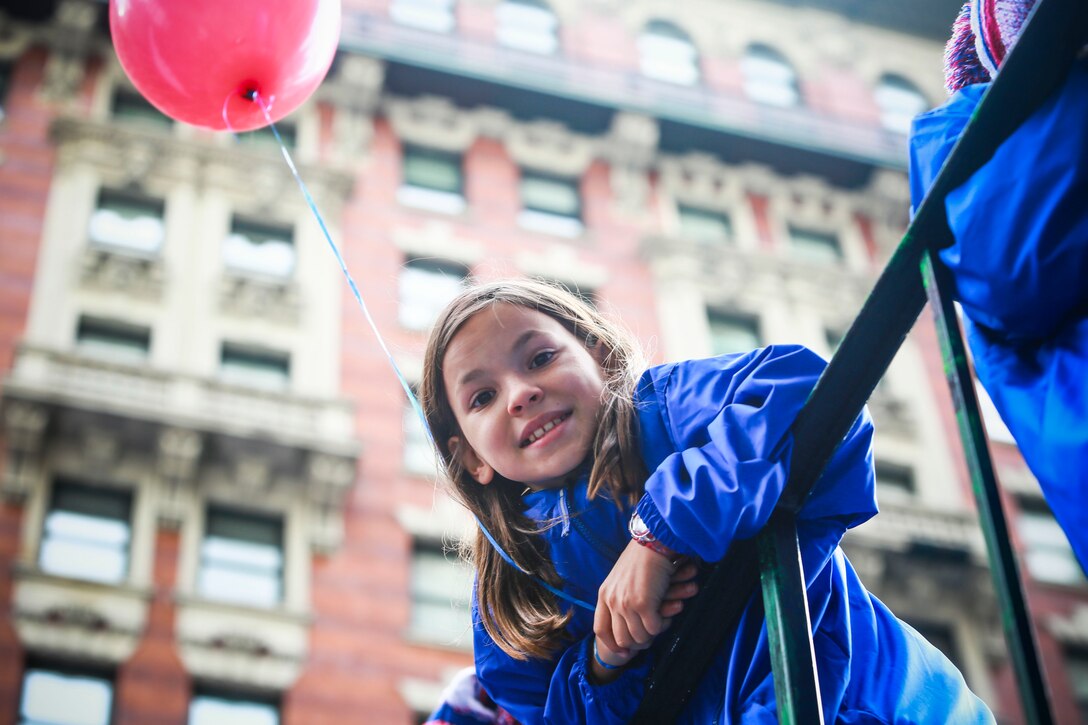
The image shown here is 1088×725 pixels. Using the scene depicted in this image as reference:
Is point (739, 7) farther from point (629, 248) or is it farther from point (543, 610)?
point (543, 610)

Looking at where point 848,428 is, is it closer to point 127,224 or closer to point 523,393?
point 523,393

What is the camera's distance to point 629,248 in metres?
22.3

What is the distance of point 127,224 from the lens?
63.5ft

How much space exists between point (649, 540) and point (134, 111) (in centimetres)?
2036

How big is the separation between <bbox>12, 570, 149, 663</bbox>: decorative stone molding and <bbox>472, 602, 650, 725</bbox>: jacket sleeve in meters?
13.3

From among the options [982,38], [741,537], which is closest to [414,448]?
[741,537]

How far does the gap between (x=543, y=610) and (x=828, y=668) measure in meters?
0.61

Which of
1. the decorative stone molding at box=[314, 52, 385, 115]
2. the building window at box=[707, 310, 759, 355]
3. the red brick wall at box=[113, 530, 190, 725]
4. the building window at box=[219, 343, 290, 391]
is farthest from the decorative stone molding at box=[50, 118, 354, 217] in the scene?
the red brick wall at box=[113, 530, 190, 725]

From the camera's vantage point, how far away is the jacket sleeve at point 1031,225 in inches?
64.0

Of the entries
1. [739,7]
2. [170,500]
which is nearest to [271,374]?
[170,500]

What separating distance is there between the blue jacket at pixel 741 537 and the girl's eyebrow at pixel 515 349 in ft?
0.96

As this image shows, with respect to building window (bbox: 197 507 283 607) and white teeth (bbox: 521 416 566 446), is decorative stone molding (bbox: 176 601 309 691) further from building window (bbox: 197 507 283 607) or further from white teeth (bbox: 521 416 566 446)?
white teeth (bbox: 521 416 566 446)

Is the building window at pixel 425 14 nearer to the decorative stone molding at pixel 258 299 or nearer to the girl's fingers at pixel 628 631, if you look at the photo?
the decorative stone molding at pixel 258 299

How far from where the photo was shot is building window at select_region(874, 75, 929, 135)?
87.5 ft
